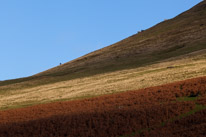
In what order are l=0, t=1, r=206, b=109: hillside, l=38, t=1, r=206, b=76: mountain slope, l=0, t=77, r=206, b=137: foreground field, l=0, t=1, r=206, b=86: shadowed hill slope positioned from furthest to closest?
l=38, t=1, r=206, b=76: mountain slope < l=0, t=1, r=206, b=86: shadowed hill slope < l=0, t=1, r=206, b=109: hillside < l=0, t=77, r=206, b=137: foreground field

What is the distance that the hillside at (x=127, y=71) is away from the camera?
51500mm

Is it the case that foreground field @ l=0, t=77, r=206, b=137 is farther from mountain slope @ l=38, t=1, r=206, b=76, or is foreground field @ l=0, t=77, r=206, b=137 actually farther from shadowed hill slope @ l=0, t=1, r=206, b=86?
mountain slope @ l=38, t=1, r=206, b=76

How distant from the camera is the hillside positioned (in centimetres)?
5150

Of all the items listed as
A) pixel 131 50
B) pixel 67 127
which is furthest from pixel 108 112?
pixel 131 50

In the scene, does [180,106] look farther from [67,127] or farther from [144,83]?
[144,83]

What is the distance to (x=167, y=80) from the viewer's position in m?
46.7

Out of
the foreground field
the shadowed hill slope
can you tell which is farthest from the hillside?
the foreground field

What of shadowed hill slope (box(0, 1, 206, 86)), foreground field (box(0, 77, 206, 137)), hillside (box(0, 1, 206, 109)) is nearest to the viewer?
foreground field (box(0, 77, 206, 137))

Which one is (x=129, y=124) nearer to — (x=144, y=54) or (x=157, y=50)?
(x=144, y=54)

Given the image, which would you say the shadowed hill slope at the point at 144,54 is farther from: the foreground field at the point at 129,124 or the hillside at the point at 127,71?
the foreground field at the point at 129,124

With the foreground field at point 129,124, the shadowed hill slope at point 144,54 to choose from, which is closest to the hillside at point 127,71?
the shadowed hill slope at point 144,54

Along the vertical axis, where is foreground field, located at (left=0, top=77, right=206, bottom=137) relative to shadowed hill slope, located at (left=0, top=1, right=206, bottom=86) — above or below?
below

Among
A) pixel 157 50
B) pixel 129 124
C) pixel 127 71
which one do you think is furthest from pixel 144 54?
pixel 129 124

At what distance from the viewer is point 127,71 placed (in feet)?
225
